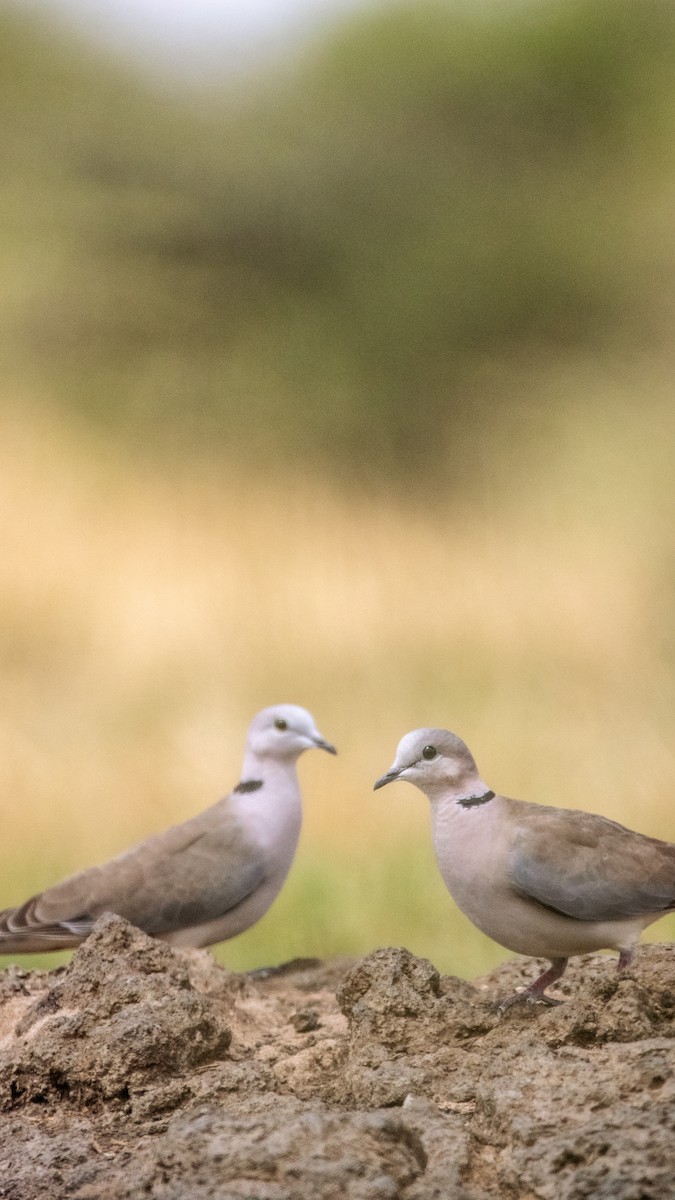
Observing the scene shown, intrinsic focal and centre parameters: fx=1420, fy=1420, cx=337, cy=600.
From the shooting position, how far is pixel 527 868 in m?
3.75

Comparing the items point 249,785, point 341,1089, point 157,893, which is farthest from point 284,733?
point 341,1089

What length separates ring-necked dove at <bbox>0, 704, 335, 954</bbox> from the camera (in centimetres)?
473

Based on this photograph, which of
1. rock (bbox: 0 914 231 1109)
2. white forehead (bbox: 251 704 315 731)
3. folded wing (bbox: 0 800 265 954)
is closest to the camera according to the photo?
rock (bbox: 0 914 231 1109)

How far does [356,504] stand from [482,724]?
2806mm

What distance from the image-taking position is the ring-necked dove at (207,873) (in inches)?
186

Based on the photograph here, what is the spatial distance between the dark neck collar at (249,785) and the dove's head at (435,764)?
1.14 m

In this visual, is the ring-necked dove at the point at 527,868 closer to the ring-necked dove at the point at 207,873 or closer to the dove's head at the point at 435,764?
the dove's head at the point at 435,764

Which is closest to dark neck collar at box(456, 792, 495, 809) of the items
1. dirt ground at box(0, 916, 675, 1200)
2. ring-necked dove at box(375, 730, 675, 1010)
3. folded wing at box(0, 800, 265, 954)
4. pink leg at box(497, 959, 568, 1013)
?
ring-necked dove at box(375, 730, 675, 1010)

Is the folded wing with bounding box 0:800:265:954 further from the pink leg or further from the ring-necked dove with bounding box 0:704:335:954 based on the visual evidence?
the pink leg

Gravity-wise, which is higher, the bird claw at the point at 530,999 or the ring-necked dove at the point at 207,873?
the ring-necked dove at the point at 207,873

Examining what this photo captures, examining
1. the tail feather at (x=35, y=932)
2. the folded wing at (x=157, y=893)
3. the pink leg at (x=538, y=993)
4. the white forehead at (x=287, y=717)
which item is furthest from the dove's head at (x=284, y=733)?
the pink leg at (x=538, y=993)

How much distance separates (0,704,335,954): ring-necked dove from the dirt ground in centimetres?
36

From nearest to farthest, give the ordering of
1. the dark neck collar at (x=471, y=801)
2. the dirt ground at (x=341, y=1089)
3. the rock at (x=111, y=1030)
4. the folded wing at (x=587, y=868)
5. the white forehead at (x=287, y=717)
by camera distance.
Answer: the dirt ground at (x=341, y=1089), the rock at (x=111, y=1030), the folded wing at (x=587, y=868), the dark neck collar at (x=471, y=801), the white forehead at (x=287, y=717)

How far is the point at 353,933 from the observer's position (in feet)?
22.2
